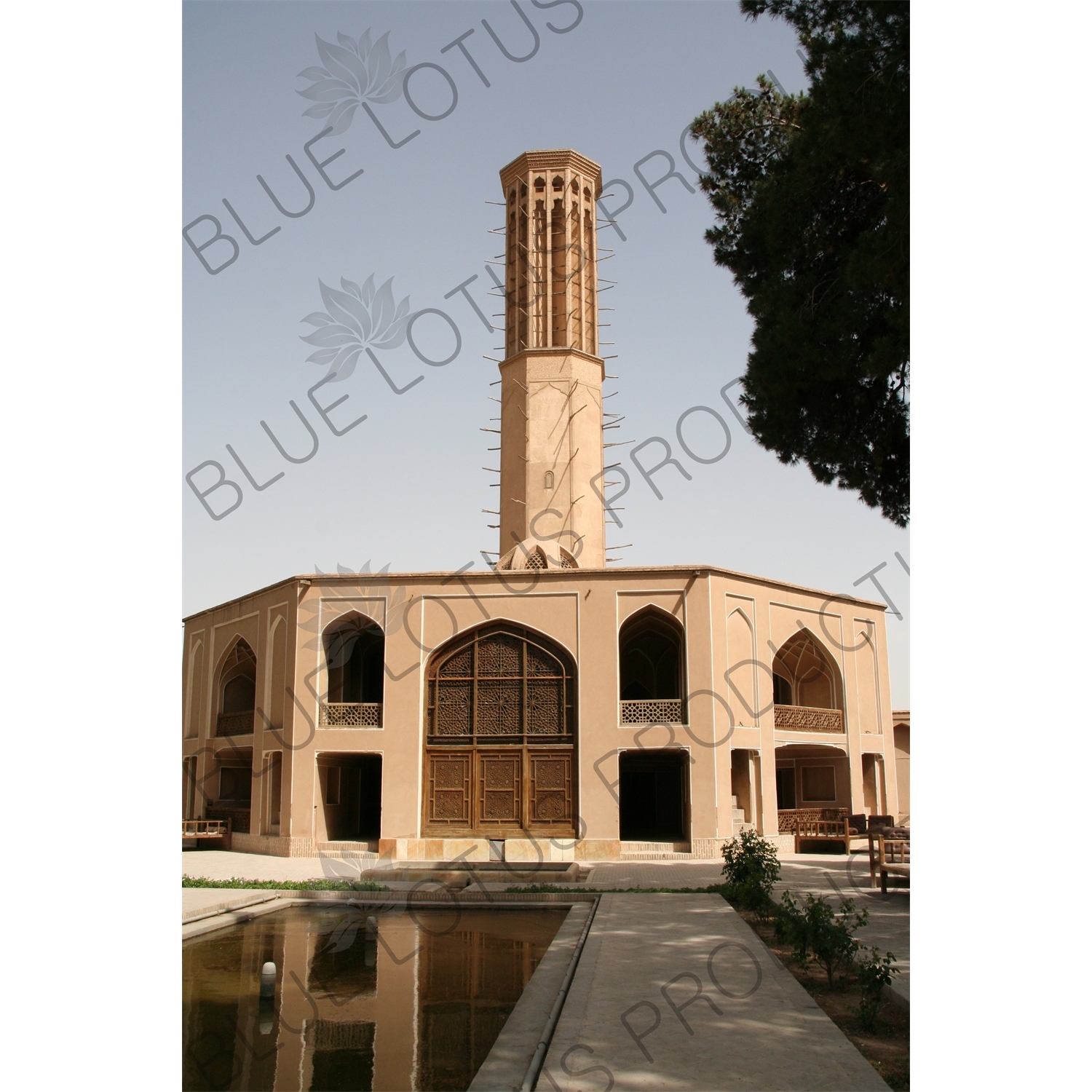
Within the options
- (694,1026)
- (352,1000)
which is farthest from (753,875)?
(694,1026)

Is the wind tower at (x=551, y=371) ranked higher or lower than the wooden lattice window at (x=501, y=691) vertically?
higher

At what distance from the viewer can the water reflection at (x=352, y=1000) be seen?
569 cm

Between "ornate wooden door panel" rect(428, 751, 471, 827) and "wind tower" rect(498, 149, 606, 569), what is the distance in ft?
17.9

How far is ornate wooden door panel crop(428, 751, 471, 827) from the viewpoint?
20.2 metres

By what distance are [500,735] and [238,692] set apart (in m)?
8.48

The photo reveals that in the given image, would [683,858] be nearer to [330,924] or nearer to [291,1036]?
[330,924]

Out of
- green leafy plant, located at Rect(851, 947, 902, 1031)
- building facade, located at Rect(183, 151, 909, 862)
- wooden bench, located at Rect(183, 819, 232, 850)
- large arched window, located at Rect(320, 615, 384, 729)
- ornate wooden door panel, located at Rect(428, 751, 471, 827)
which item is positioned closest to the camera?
green leafy plant, located at Rect(851, 947, 902, 1031)

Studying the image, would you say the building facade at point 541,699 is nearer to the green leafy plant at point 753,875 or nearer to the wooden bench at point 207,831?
the wooden bench at point 207,831

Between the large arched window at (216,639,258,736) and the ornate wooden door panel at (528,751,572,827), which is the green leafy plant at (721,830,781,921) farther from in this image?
the large arched window at (216,639,258,736)

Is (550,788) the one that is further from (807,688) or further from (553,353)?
(553,353)

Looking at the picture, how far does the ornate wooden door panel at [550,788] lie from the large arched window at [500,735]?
2cm

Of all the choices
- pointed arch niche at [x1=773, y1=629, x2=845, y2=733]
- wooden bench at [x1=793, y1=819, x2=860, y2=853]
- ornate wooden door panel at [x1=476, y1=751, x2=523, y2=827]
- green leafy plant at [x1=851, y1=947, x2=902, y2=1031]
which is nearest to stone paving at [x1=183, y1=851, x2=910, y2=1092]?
green leafy plant at [x1=851, y1=947, x2=902, y2=1031]

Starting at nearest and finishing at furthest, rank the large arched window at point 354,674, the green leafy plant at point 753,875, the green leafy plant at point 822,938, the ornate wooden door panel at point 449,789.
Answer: the green leafy plant at point 822,938 → the green leafy plant at point 753,875 → the ornate wooden door panel at point 449,789 → the large arched window at point 354,674

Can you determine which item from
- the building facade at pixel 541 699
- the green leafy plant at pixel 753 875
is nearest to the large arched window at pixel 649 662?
the building facade at pixel 541 699
